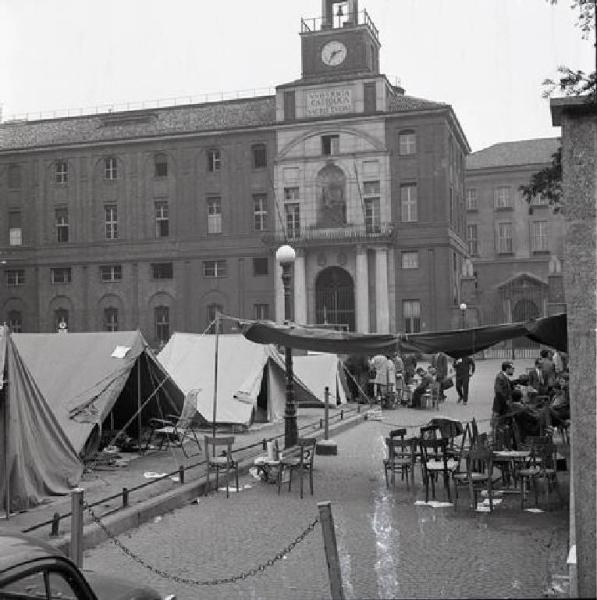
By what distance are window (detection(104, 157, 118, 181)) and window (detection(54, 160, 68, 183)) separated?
2.95 meters

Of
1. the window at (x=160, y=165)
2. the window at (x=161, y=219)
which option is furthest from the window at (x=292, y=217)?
the window at (x=160, y=165)

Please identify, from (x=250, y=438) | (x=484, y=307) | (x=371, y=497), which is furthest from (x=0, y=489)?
(x=484, y=307)

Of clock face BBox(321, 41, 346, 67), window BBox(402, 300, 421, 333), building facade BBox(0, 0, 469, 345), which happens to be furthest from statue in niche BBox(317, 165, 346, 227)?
clock face BBox(321, 41, 346, 67)

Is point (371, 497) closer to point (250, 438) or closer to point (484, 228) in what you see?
point (250, 438)

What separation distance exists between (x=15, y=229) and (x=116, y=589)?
177ft

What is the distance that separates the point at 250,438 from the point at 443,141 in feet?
109

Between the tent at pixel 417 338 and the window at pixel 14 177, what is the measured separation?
150 ft

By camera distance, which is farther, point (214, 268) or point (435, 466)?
point (214, 268)

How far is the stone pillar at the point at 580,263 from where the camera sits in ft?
19.1

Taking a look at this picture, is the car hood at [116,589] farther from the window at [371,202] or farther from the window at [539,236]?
the window at [539,236]

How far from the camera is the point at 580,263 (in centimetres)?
598

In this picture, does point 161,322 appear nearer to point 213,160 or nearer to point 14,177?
point 213,160

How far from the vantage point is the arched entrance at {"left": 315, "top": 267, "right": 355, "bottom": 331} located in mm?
48828

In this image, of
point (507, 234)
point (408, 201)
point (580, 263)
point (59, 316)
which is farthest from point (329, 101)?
point (580, 263)
